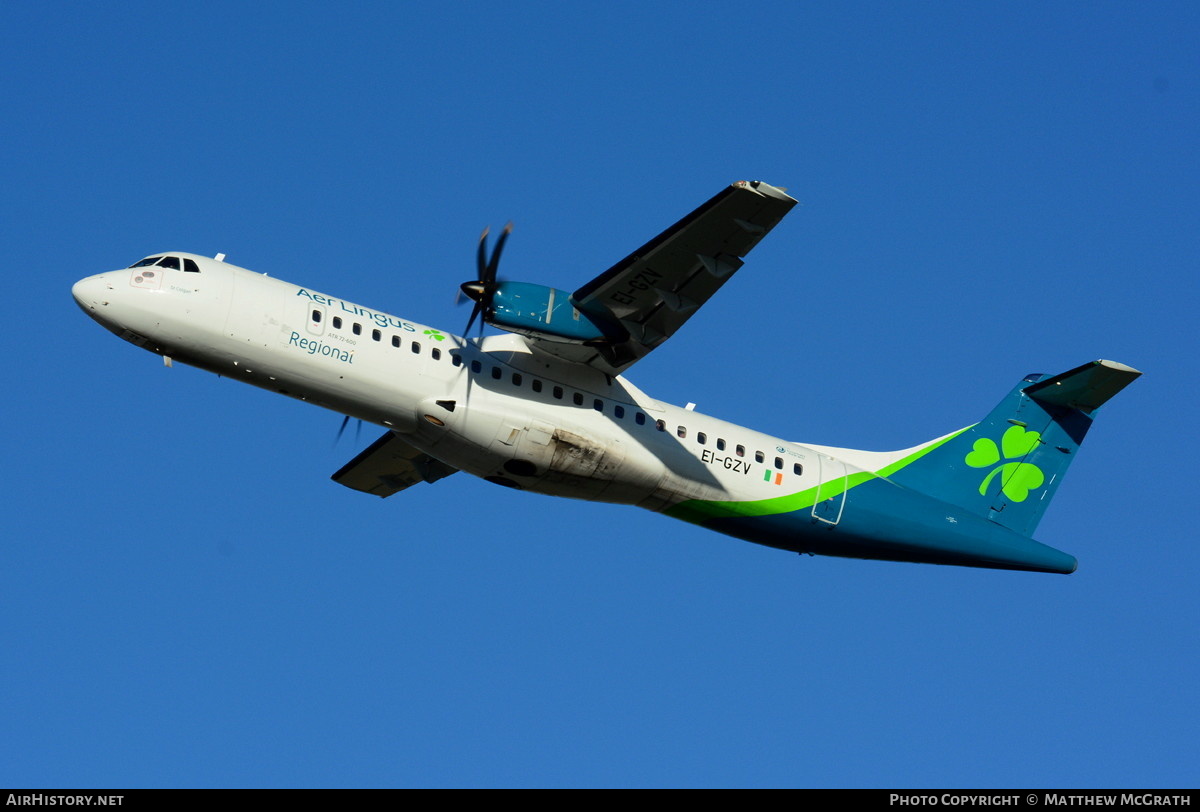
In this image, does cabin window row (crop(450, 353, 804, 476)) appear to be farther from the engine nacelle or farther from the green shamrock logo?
the green shamrock logo

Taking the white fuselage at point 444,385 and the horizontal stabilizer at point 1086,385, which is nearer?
the white fuselage at point 444,385

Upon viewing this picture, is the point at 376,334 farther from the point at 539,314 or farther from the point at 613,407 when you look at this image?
the point at 613,407

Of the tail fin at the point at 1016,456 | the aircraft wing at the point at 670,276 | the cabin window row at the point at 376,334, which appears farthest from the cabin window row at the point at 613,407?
the tail fin at the point at 1016,456

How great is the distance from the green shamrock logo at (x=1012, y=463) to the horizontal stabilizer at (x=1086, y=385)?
0.86 m

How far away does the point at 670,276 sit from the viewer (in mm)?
21625

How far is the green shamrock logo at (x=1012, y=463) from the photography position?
26453 mm

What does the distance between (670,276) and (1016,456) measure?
9.50 m

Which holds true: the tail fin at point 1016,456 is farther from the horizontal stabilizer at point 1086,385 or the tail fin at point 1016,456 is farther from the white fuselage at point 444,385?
the white fuselage at point 444,385

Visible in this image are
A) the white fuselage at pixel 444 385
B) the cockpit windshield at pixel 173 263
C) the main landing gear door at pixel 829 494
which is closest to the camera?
the white fuselage at pixel 444 385

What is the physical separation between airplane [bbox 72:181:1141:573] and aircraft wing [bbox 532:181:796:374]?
0.03 meters

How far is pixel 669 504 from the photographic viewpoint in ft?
79.3

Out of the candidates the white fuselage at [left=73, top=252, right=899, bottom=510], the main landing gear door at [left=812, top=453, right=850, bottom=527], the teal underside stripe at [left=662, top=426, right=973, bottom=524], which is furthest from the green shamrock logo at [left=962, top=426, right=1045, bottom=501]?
the white fuselage at [left=73, top=252, right=899, bottom=510]

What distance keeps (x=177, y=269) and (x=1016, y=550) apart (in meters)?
16.3

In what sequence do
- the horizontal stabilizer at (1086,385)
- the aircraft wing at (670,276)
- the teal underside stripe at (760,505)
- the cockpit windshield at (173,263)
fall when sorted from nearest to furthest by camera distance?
the aircraft wing at (670,276)
the cockpit windshield at (173,263)
the teal underside stripe at (760,505)
the horizontal stabilizer at (1086,385)
